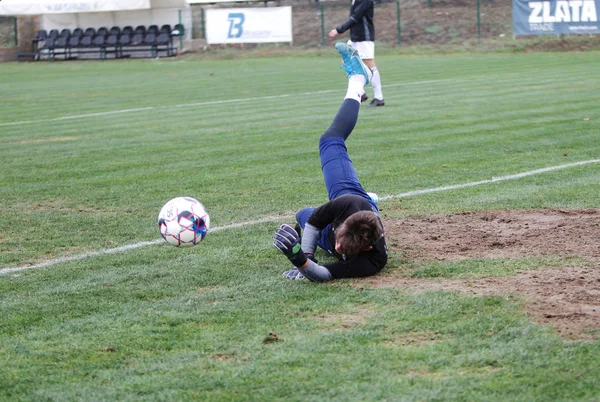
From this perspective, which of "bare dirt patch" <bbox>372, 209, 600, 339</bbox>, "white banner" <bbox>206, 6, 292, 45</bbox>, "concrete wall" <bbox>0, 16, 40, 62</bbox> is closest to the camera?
"bare dirt patch" <bbox>372, 209, 600, 339</bbox>

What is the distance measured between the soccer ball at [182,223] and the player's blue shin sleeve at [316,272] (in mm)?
1094

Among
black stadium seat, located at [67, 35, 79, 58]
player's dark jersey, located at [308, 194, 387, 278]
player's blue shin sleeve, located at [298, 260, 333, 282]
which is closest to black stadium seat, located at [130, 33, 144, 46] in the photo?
black stadium seat, located at [67, 35, 79, 58]

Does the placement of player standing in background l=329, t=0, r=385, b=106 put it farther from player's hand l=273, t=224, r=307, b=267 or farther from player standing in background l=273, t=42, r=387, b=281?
player's hand l=273, t=224, r=307, b=267

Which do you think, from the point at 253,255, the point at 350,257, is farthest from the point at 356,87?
the point at 350,257

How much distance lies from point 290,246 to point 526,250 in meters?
1.95

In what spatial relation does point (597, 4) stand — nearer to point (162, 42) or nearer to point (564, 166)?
point (162, 42)

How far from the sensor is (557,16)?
117ft

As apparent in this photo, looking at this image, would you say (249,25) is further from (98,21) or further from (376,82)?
(376,82)

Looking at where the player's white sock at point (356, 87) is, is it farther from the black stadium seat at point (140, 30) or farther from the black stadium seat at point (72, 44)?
the black stadium seat at point (72, 44)

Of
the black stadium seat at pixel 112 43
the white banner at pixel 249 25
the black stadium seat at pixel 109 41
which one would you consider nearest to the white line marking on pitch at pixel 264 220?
the white banner at pixel 249 25

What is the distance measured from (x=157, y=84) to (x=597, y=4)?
18.3 metres

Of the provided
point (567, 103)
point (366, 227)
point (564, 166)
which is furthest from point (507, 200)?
point (567, 103)

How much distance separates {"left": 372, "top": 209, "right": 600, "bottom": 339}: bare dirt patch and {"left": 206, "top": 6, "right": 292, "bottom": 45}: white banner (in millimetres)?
33163

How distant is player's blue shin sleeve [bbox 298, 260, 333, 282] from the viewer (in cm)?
604
